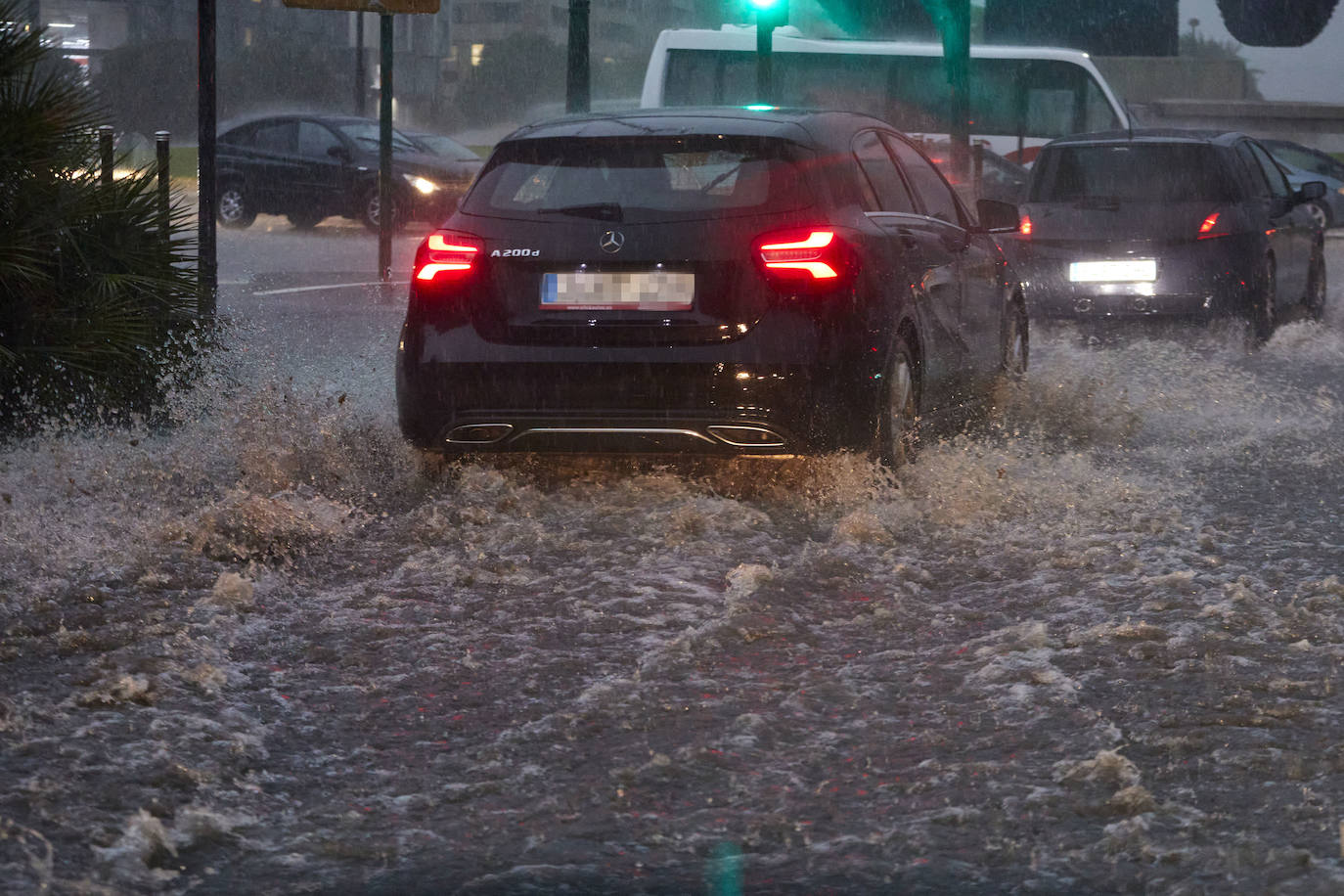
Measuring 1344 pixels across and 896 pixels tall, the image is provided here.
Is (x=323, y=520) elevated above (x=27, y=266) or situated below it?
below

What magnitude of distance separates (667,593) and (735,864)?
228 cm

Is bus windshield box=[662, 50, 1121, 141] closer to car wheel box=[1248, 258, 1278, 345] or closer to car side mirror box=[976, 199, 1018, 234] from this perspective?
car wheel box=[1248, 258, 1278, 345]

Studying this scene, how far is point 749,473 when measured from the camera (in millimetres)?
8102

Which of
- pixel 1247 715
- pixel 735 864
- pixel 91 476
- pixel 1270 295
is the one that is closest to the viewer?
pixel 735 864

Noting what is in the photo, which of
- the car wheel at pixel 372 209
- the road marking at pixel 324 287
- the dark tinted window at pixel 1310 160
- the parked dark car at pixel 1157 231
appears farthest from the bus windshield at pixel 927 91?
the parked dark car at pixel 1157 231

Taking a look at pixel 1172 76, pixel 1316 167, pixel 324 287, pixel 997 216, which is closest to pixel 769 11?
pixel 324 287

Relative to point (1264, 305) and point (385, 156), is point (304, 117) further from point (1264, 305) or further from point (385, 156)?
point (1264, 305)

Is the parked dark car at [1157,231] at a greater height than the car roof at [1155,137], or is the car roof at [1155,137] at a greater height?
the car roof at [1155,137]

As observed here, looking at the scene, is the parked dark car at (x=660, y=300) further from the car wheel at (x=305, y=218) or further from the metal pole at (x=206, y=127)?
the car wheel at (x=305, y=218)

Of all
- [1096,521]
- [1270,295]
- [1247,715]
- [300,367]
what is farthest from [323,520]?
[1270,295]

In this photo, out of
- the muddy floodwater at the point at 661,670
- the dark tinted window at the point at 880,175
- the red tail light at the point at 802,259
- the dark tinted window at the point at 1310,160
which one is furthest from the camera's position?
the dark tinted window at the point at 1310,160

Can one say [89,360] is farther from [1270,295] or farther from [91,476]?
[1270,295]

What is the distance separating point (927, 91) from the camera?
30531 millimetres

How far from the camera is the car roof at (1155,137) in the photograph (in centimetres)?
1388
